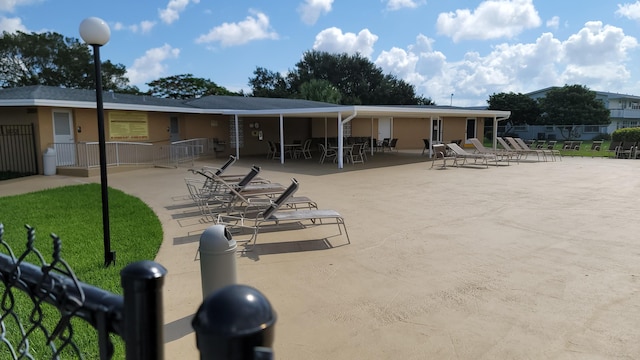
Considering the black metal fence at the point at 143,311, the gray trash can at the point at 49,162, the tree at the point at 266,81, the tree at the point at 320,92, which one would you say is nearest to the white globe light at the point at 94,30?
the black metal fence at the point at 143,311

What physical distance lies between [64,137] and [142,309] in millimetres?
17015

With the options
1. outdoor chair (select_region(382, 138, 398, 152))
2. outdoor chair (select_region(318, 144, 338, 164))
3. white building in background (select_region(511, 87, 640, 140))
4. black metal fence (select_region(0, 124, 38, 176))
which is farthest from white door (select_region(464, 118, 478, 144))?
black metal fence (select_region(0, 124, 38, 176))

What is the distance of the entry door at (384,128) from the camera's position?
27.5 m

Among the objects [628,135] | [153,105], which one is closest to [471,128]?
[628,135]

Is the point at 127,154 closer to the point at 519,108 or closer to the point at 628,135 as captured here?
the point at 628,135

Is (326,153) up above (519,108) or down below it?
below

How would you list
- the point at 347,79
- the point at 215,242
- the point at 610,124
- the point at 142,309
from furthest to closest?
the point at 347,79 < the point at 610,124 < the point at 215,242 < the point at 142,309

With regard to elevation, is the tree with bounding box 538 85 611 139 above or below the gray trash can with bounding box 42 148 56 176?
above

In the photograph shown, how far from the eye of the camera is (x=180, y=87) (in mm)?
40844

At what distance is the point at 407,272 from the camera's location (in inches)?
186

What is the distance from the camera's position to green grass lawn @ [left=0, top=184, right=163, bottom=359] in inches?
154

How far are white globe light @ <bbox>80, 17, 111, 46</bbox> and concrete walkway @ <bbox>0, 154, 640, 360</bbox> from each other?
2.66 m

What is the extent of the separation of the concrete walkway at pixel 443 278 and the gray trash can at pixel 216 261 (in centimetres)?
44

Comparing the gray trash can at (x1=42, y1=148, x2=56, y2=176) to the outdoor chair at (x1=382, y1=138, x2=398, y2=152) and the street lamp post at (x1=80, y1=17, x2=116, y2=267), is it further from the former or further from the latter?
the outdoor chair at (x1=382, y1=138, x2=398, y2=152)
